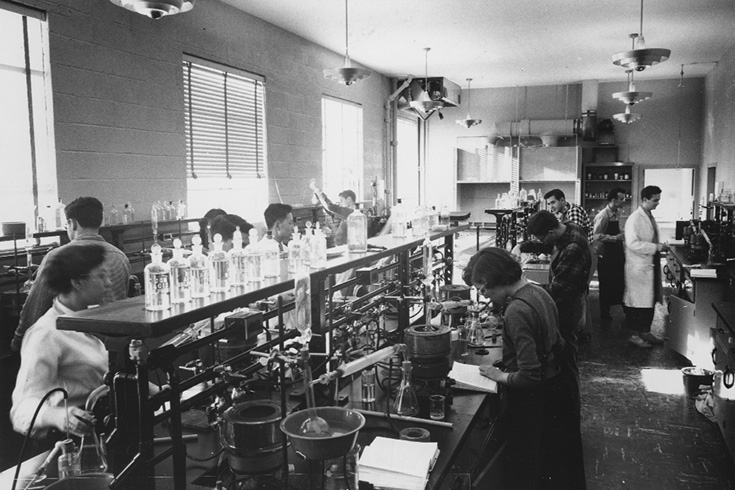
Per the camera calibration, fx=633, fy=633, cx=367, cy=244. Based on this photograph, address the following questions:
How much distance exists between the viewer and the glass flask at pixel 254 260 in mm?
2344

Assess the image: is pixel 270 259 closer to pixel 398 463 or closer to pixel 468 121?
pixel 398 463

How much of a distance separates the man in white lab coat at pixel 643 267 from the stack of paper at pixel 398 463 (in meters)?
4.94

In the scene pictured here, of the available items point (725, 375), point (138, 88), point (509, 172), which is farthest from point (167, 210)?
point (509, 172)

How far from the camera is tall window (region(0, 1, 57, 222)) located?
4.36 metres

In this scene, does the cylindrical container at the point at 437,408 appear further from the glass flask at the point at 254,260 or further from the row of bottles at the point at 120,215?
the row of bottles at the point at 120,215

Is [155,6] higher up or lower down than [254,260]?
higher up

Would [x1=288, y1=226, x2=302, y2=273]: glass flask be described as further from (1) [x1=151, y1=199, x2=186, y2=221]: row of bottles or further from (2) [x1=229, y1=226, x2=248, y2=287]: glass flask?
(1) [x1=151, y1=199, x2=186, y2=221]: row of bottles

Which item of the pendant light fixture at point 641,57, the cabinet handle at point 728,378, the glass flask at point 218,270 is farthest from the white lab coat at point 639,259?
the glass flask at point 218,270

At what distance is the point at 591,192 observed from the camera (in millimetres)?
12219

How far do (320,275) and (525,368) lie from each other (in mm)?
1002

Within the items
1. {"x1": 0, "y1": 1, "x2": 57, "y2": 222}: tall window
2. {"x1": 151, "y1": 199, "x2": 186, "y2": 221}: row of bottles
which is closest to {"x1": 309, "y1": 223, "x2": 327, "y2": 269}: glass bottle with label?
{"x1": 0, "y1": 1, "x2": 57, "y2": 222}: tall window

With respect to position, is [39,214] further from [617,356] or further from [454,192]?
[454,192]

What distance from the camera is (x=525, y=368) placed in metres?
2.81

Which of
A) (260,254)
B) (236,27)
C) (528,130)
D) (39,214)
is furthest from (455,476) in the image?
(528,130)
